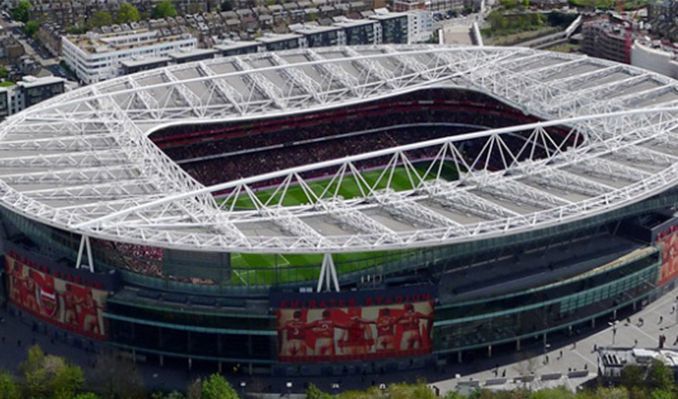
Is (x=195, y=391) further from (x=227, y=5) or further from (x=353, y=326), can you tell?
(x=227, y=5)

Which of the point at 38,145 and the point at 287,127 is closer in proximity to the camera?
the point at 38,145

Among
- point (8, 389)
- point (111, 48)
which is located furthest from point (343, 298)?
point (111, 48)

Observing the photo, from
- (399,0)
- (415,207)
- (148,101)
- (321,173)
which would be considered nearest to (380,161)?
(321,173)

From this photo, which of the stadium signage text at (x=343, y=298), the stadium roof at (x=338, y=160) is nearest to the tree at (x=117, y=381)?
the stadium roof at (x=338, y=160)

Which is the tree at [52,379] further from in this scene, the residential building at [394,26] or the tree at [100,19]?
the tree at [100,19]

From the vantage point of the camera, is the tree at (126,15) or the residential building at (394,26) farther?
the tree at (126,15)

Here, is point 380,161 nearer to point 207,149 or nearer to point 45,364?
point 207,149

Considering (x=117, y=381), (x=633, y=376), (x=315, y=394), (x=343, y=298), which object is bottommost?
(x=633, y=376)
